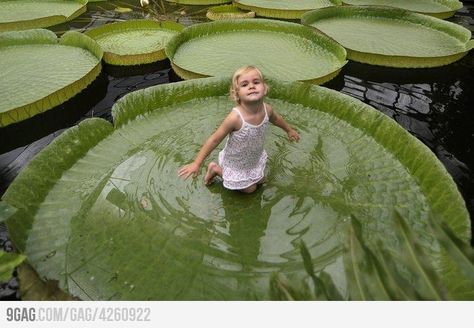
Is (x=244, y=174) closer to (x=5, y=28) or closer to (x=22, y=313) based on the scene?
(x=22, y=313)

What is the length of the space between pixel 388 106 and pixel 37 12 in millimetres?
4766

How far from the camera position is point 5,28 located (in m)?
4.29

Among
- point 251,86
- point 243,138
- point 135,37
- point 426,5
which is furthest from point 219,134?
point 426,5

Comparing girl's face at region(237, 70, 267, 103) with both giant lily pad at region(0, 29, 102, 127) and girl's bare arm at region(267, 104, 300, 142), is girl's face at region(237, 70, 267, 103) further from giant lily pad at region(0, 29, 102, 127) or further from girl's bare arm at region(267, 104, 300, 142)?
giant lily pad at region(0, 29, 102, 127)

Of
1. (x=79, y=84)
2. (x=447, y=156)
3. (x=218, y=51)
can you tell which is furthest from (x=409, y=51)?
(x=79, y=84)

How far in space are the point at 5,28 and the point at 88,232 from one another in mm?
3647

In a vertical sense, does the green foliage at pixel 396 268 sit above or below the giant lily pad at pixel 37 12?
above

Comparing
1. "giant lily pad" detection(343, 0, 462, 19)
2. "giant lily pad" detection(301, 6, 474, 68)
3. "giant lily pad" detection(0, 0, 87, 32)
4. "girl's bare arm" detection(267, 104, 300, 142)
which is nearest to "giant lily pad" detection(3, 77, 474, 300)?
"girl's bare arm" detection(267, 104, 300, 142)

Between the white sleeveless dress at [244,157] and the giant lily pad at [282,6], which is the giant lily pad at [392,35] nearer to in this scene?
the giant lily pad at [282,6]

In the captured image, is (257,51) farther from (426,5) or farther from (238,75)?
(426,5)

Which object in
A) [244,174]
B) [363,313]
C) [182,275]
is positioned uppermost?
[363,313]

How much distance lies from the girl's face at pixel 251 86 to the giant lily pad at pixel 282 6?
332cm

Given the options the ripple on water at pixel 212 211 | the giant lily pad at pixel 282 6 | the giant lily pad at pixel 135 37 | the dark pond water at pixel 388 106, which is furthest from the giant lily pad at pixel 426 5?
the ripple on water at pixel 212 211

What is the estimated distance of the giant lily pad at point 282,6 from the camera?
15.6 ft
